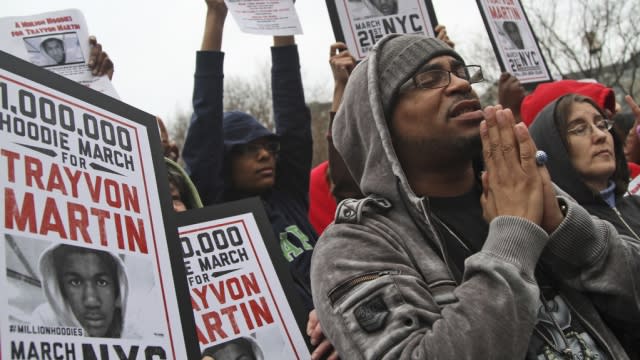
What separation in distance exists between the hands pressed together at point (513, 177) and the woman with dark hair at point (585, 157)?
106cm

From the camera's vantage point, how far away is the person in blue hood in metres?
2.92

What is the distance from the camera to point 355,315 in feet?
4.63

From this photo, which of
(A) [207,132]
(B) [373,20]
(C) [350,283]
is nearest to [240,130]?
(A) [207,132]

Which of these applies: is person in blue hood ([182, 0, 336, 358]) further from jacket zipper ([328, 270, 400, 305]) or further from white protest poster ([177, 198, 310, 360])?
jacket zipper ([328, 270, 400, 305])

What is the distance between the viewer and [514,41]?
4.02 m

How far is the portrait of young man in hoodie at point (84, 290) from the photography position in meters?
1.20

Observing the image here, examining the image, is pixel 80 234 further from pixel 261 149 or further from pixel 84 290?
pixel 261 149

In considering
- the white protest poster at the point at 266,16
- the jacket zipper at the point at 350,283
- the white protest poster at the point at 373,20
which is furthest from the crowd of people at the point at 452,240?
the white protest poster at the point at 373,20

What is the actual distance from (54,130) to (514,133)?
1146mm

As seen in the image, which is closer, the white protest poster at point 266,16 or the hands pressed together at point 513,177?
the hands pressed together at point 513,177

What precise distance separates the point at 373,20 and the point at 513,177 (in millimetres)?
2083

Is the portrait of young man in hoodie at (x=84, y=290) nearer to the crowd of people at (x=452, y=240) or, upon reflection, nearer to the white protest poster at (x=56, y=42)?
the crowd of people at (x=452, y=240)

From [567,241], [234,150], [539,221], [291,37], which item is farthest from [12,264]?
[291,37]

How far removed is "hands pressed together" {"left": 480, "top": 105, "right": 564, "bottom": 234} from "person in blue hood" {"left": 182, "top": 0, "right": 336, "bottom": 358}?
3.73 ft
